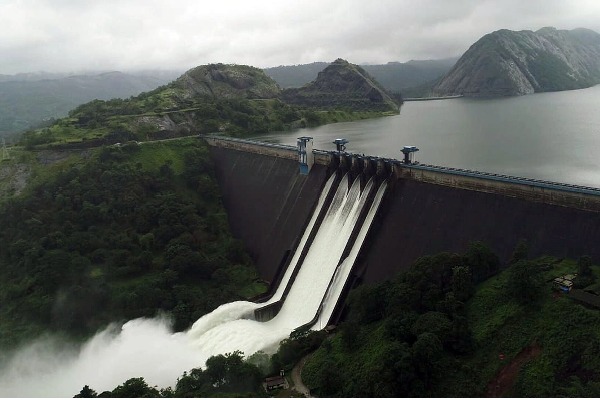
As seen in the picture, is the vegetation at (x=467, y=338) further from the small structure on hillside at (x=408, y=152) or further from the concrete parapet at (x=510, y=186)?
the small structure on hillside at (x=408, y=152)

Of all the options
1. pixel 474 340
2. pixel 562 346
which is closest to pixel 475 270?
pixel 474 340

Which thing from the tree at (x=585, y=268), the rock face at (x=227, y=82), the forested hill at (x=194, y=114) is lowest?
the tree at (x=585, y=268)

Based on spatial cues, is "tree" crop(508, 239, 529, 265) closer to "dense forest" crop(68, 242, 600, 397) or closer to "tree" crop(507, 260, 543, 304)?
"dense forest" crop(68, 242, 600, 397)

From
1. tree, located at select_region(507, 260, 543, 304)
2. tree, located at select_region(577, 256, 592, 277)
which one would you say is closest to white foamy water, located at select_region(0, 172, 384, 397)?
tree, located at select_region(507, 260, 543, 304)

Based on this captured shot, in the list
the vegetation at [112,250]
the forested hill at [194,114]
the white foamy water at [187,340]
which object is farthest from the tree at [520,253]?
the forested hill at [194,114]

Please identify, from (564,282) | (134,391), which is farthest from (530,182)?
(134,391)

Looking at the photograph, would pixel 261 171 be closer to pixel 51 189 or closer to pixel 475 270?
pixel 51 189
